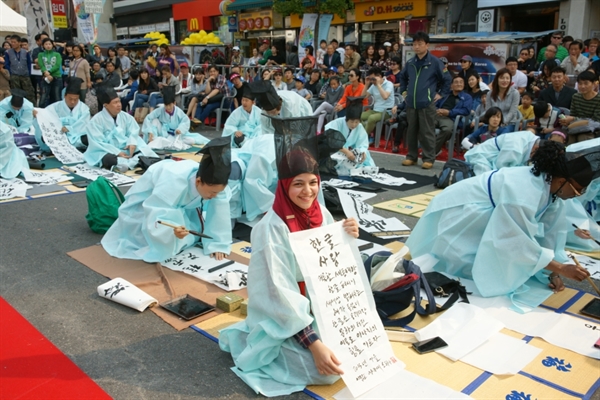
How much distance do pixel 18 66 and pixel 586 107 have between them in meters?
11.2

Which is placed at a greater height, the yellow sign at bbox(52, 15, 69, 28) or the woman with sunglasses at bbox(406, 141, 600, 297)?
the yellow sign at bbox(52, 15, 69, 28)

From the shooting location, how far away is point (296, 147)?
2.53 meters

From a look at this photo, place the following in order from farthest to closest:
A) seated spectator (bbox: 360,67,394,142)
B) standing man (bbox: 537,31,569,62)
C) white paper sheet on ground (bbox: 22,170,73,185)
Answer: standing man (bbox: 537,31,569,62) < seated spectator (bbox: 360,67,394,142) < white paper sheet on ground (bbox: 22,170,73,185)

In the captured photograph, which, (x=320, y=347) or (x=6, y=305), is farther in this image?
(x=6, y=305)

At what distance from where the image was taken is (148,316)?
3.36 m

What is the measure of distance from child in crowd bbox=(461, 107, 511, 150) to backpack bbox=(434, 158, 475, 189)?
0.70 m

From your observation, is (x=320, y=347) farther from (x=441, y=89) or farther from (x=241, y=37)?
(x=241, y=37)

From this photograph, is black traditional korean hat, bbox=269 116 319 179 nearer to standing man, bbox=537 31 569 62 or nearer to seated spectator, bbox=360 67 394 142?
seated spectator, bbox=360 67 394 142

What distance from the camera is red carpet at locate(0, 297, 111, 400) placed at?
258 centimetres

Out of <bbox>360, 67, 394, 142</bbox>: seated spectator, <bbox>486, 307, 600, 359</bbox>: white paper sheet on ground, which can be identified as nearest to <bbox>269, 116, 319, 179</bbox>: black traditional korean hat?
<bbox>486, 307, 600, 359</bbox>: white paper sheet on ground

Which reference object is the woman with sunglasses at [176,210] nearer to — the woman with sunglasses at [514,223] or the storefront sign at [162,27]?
the woman with sunglasses at [514,223]

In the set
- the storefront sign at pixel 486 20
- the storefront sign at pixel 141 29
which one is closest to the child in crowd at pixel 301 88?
the storefront sign at pixel 486 20

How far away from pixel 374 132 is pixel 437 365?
7.51 m

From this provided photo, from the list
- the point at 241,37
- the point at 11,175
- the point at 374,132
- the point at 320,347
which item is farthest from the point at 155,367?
the point at 241,37
